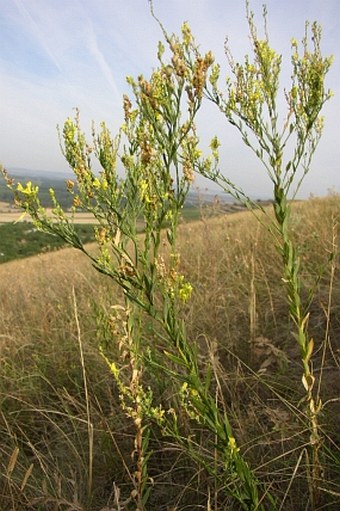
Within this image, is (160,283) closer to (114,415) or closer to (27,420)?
(114,415)

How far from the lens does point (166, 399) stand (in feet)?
6.85

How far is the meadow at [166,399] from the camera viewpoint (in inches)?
72.5

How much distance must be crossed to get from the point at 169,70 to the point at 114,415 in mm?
1907

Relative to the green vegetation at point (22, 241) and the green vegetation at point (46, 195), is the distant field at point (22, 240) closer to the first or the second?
the green vegetation at point (22, 241)

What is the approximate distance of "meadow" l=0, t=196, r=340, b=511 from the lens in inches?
72.5

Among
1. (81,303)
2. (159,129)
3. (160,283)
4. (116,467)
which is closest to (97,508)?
(116,467)

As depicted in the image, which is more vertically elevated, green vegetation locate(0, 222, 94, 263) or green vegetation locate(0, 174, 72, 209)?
green vegetation locate(0, 174, 72, 209)

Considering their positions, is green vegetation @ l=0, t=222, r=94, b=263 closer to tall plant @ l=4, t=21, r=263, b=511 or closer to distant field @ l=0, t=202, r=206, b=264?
distant field @ l=0, t=202, r=206, b=264

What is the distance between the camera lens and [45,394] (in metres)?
2.82

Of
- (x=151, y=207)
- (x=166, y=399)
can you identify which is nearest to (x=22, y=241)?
(x=166, y=399)

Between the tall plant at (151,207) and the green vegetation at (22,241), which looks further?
the green vegetation at (22,241)

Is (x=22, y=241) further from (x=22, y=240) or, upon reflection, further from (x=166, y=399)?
(x=166, y=399)

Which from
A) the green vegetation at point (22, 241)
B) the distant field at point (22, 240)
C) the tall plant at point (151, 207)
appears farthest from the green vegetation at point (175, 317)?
the green vegetation at point (22, 241)

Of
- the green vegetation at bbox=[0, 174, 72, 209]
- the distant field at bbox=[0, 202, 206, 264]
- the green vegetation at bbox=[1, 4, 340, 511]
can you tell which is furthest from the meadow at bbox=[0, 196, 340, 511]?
the distant field at bbox=[0, 202, 206, 264]
